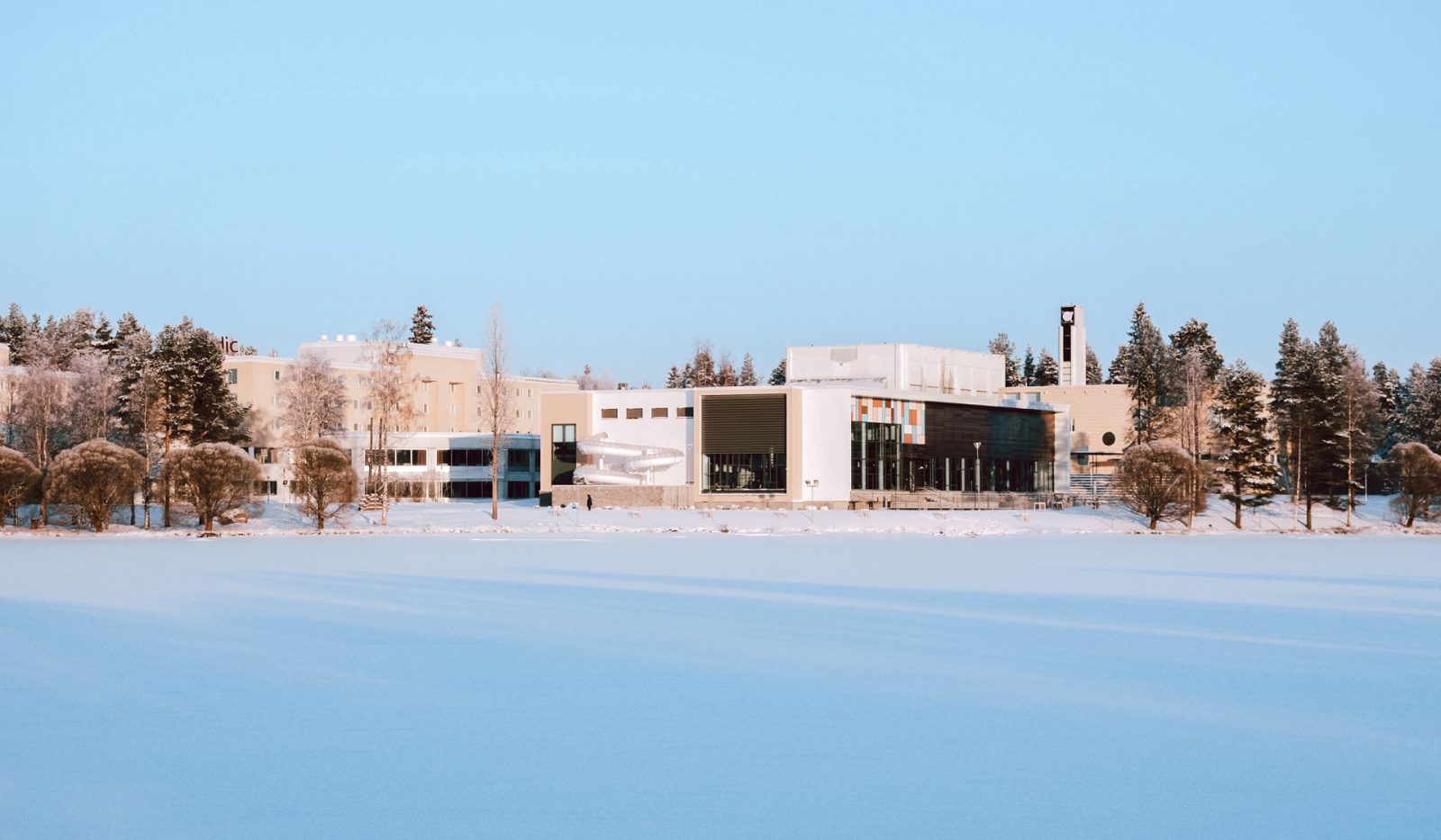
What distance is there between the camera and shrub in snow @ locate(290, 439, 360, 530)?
218 feet

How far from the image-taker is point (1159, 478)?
7094 centimetres

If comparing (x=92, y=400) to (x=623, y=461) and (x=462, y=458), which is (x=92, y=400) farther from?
(x=623, y=461)

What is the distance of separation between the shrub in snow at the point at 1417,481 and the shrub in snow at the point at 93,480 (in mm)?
60939

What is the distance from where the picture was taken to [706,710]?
15805mm

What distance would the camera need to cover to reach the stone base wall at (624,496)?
89312 mm

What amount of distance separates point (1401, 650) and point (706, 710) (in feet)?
36.8

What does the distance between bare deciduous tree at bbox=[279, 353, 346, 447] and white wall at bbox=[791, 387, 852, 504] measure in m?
32.4

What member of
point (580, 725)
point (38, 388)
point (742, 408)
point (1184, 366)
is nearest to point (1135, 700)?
point (580, 725)

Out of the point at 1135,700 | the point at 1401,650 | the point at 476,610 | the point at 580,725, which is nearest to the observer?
the point at 580,725

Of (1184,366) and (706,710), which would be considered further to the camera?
(1184,366)

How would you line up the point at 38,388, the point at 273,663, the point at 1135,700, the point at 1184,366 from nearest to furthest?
the point at 1135,700 → the point at 273,663 → the point at 38,388 → the point at 1184,366

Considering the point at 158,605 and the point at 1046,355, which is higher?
the point at 1046,355

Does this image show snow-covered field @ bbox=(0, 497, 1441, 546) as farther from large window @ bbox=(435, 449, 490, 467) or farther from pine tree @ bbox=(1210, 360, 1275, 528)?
large window @ bbox=(435, 449, 490, 467)

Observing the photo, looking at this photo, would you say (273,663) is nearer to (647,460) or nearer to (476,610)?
(476,610)
